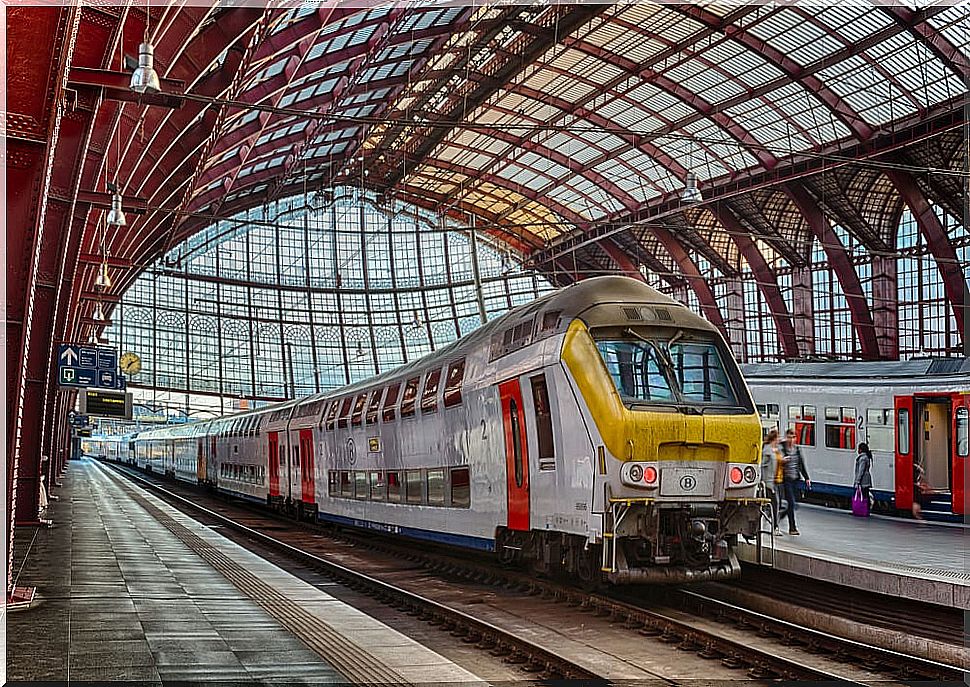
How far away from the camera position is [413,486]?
1869 cm

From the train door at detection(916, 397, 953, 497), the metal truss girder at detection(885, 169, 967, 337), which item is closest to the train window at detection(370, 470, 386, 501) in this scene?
the train door at detection(916, 397, 953, 497)

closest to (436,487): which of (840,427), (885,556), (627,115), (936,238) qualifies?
(885,556)

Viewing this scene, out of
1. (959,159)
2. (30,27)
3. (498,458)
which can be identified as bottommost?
(498,458)

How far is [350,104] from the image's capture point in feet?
155

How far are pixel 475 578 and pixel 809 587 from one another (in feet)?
17.9

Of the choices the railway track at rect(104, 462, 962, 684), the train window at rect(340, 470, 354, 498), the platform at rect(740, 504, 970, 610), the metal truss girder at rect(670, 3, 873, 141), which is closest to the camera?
the railway track at rect(104, 462, 962, 684)

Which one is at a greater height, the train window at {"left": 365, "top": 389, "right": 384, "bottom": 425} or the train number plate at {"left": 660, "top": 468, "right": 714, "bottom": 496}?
the train window at {"left": 365, "top": 389, "right": 384, "bottom": 425}

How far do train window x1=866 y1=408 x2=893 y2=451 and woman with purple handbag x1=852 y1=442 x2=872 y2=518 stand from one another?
0.84 m

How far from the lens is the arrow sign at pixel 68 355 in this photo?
85.2 ft

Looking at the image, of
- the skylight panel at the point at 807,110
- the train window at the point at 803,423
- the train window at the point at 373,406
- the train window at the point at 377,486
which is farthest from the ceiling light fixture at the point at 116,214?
the skylight panel at the point at 807,110

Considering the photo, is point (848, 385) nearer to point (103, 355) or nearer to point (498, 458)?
point (498, 458)

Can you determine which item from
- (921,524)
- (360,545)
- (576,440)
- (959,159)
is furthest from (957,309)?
(576,440)

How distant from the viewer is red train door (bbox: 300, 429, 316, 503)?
2681 cm

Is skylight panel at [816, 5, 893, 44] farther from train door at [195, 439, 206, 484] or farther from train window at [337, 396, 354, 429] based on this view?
train door at [195, 439, 206, 484]
